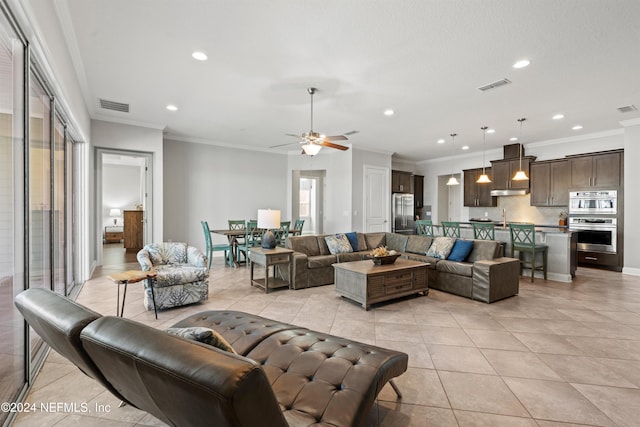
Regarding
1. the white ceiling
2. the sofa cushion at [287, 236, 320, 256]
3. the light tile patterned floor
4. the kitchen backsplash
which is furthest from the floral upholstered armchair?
the kitchen backsplash

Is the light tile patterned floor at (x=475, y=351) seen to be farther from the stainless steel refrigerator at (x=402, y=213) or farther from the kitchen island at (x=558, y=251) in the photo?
the stainless steel refrigerator at (x=402, y=213)

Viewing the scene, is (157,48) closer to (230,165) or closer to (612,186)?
(230,165)

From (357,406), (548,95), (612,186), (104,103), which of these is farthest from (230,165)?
(612,186)

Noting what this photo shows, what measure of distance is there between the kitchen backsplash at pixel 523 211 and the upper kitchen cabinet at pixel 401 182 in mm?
2216

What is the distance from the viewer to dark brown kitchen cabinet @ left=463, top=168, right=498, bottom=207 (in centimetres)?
836

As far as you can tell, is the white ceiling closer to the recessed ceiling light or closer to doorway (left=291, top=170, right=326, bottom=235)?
the recessed ceiling light

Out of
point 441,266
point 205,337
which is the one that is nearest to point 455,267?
point 441,266

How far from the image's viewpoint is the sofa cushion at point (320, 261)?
16.0 ft

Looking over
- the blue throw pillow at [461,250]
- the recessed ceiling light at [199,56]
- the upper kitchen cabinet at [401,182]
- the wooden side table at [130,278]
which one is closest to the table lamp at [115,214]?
the wooden side table at [130,278]

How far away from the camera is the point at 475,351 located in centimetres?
270

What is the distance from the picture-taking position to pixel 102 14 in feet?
8.69

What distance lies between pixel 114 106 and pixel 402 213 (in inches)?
291

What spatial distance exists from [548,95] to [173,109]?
5.84 metres

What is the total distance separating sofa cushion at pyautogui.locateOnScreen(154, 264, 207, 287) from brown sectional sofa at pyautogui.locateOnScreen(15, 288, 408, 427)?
1801 mm
